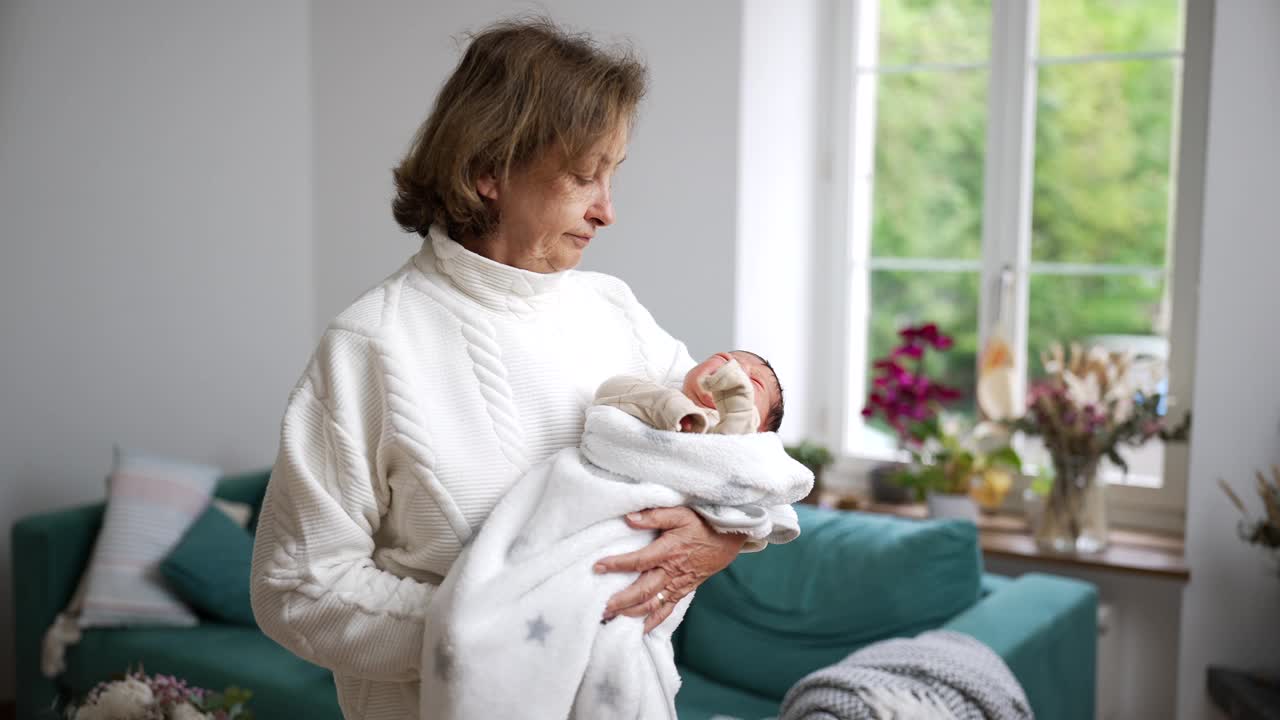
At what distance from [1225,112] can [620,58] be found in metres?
2.04

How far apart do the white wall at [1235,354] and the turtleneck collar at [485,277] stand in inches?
82.7

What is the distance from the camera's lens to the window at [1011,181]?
3.28 meters

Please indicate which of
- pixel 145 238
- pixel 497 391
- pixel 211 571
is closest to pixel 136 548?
pixel 211 571

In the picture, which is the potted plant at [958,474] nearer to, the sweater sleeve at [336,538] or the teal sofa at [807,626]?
the teal sofa at [807,626]

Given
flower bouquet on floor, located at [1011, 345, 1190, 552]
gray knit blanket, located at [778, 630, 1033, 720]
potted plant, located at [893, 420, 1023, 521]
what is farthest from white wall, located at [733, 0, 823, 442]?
gray knit blanket, located at [778, 630, 1033, 720]

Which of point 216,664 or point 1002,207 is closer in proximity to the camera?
point 216,664

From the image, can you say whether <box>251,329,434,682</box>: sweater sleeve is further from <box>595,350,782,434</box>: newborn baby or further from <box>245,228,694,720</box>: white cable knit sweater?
<box>595,350,782,434</box>: newborn baby

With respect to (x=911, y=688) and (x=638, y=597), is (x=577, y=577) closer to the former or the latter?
(x=638, y=597)

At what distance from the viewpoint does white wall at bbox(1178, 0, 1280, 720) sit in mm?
2766

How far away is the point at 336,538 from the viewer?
1.21 meters

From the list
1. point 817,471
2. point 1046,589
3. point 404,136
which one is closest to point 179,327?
point 404,136

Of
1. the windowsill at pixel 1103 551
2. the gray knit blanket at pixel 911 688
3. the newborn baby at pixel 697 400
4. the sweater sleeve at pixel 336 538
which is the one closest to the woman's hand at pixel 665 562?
the newborn baby at pixel 697 400

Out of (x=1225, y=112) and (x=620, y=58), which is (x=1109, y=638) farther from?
(x=620, y=58)

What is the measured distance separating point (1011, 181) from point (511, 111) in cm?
249
